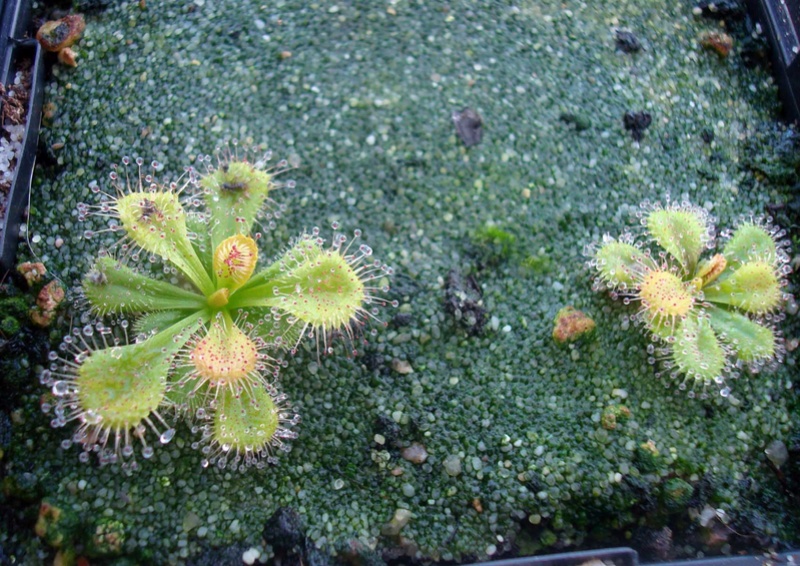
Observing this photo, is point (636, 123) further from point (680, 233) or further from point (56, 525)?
point (56, 525)

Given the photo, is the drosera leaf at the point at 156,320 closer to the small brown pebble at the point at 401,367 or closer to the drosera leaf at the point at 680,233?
the small brown pebble at the point at 401,367

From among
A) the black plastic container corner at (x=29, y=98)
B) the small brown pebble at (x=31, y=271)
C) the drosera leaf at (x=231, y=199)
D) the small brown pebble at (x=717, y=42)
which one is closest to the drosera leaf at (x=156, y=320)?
the drosera leaf at (x=231, y=199)

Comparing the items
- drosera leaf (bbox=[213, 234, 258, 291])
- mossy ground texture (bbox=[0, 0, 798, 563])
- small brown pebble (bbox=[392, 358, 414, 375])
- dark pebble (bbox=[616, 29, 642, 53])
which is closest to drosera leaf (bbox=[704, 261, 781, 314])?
mossy ground texture (bbox=[0, 0, 798, 563])

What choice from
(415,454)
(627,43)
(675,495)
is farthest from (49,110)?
(675,495)

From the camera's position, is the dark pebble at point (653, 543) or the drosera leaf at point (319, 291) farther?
the dark pebble at point (653, 543)

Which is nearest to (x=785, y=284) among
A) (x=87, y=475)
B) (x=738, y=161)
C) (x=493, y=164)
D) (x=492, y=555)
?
(x=738, y=161)

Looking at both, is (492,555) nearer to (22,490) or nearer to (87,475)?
(87,475)
